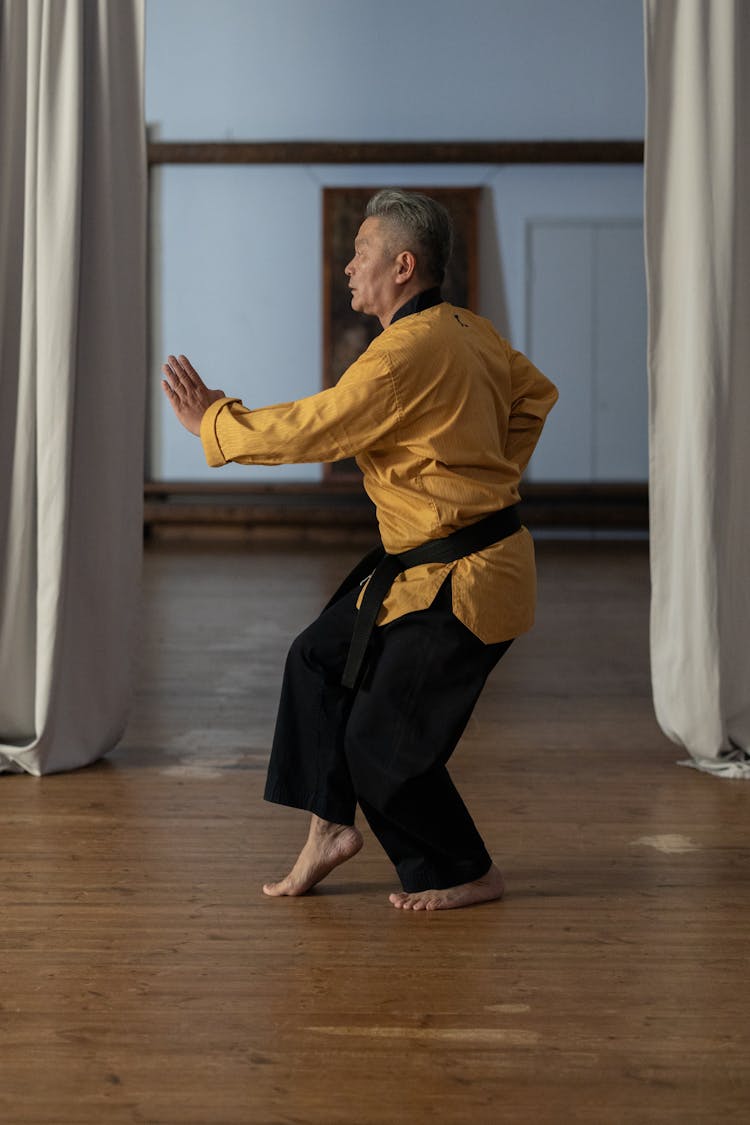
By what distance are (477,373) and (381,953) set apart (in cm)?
109

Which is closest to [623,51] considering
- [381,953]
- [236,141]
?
[236,141]

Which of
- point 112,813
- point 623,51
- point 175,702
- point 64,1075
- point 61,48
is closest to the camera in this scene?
point 64,1075

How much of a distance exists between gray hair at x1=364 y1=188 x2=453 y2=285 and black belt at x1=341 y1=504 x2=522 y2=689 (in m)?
0.49

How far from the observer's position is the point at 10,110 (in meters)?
3.87

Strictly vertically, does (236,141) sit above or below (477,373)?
above

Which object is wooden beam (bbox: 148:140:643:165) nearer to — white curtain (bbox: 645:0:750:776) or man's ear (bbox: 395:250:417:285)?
white curtain (bbox: 645:0:750:776)

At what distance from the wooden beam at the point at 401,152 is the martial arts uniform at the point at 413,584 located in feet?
26.2

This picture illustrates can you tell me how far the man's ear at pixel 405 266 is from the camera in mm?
2686

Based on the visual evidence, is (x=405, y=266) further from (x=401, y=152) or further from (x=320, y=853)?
(x=401, y=152)

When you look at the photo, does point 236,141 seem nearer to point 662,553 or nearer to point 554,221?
point 554,221

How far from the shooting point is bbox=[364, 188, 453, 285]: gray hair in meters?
2.67

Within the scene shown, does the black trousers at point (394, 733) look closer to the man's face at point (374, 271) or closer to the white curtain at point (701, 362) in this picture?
the man's face at point (374, 271)

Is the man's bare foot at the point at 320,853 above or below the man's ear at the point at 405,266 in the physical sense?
below

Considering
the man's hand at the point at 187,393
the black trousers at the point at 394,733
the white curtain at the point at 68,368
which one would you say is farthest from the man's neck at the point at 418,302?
the white curtain at the point at 68,368
